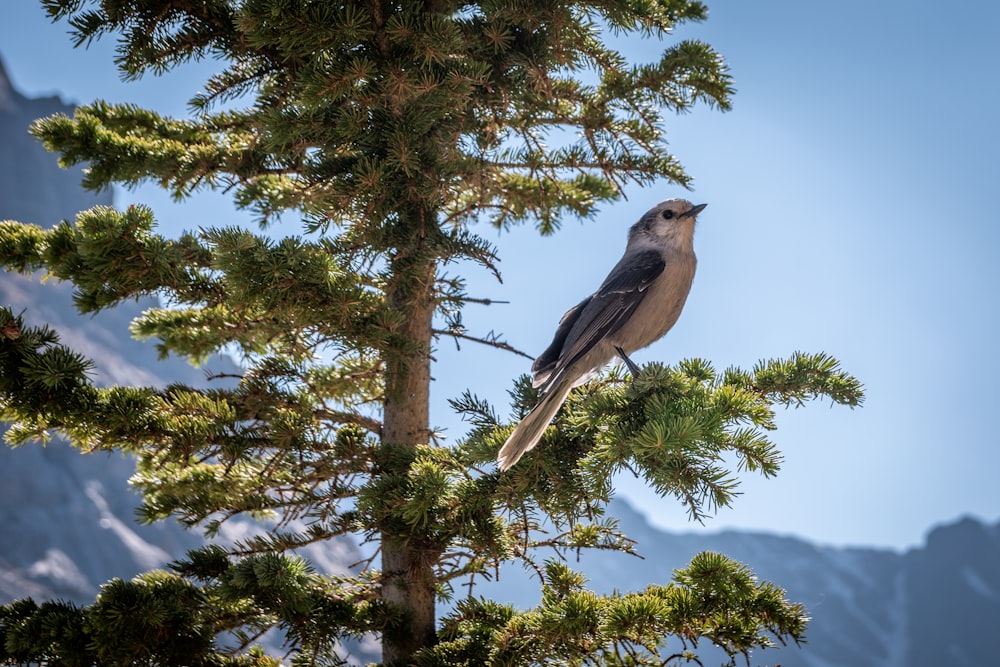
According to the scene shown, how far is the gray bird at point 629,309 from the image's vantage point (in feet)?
13.3

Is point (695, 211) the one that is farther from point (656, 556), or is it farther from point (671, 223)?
point (656, 556)

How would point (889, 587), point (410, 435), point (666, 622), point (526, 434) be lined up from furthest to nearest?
point (889, 587), point (410, 435), point (526, 434), point (666, 622)

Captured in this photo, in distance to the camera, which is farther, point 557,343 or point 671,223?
point 671,223

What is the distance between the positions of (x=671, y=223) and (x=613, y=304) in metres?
0.89

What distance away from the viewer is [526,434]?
3.63 metres

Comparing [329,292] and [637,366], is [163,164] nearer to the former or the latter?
[329,292]

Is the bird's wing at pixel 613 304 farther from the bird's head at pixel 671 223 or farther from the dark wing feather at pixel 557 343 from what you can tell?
the bird's head at pixel 671 223

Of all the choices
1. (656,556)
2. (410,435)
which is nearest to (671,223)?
(410,435)

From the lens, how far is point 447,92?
13.6 ft

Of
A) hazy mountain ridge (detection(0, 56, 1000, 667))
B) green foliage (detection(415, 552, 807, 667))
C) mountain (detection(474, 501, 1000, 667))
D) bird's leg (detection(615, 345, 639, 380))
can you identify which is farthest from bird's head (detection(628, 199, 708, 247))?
mountain (detection(474, 501, 1000, 667))

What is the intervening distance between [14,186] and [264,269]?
119 meters

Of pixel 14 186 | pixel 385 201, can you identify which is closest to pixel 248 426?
pixel 385 201

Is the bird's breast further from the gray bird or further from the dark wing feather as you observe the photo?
the dark wing feather

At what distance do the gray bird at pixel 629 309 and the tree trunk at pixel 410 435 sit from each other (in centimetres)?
91
